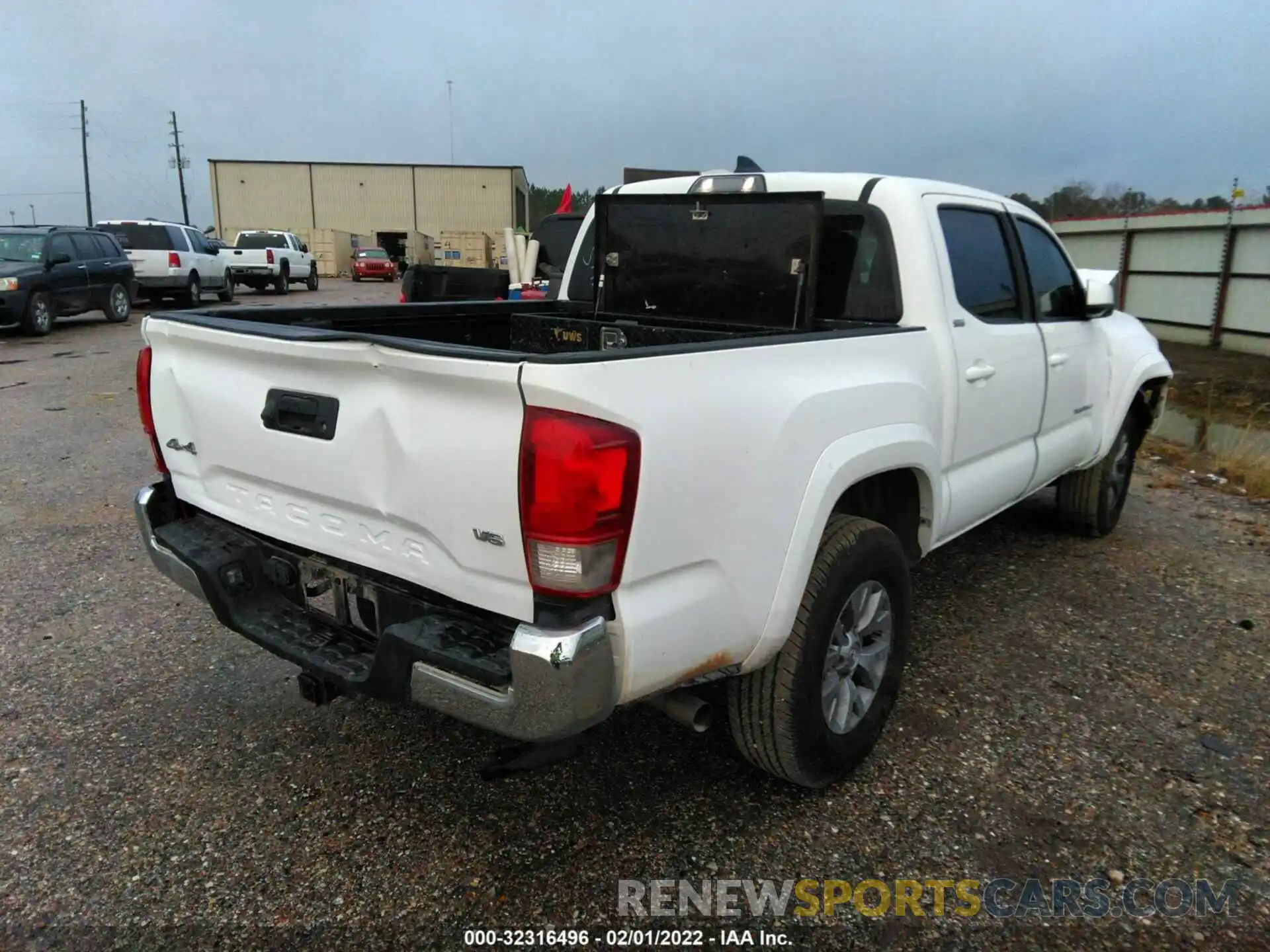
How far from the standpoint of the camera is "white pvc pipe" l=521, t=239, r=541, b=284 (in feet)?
33.4

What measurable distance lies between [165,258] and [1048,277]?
19.9m

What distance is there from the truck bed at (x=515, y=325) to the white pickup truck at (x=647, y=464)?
16 mm

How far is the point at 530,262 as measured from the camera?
1026 cm

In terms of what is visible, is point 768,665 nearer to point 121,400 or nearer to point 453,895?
point 453,895

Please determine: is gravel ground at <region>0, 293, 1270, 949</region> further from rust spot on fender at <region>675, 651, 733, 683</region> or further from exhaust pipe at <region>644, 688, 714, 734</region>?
rust spot on fender at <region>675, 651, 733, 683</region>

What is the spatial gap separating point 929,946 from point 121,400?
9.81 m

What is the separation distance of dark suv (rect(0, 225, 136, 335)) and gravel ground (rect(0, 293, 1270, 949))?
1232 centimetres

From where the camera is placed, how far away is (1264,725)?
11.3 ft

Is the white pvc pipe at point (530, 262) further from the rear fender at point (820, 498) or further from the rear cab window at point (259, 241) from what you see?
the rear cab window at point (259, 241)

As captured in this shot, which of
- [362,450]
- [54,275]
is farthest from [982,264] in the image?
[54,275]

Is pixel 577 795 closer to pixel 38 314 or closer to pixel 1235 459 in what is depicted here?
pixel 1235 459

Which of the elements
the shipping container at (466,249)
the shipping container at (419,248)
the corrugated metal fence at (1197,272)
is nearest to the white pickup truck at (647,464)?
the corrugated metal fence at (1197,272)

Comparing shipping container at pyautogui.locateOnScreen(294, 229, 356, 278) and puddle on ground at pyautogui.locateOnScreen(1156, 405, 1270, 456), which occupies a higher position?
shipping container at pyautogui.locateOnScreen(294, 229, 356, 278)

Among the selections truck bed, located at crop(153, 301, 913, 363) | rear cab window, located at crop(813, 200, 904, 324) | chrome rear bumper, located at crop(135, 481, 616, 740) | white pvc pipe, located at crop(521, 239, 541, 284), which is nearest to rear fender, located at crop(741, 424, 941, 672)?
truck bed, located at crop(153, 301, 913, 363)
